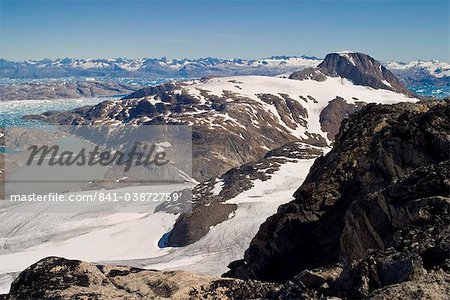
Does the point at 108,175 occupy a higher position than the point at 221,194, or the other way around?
the point at 221,194

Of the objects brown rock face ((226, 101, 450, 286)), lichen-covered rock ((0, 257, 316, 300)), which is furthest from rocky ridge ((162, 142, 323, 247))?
lichen-covered rock ((0, 257, 316, 300))

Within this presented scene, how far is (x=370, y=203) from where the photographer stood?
19266mm

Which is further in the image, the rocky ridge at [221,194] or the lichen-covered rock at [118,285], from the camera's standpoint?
the rocky ridge at [221,194]

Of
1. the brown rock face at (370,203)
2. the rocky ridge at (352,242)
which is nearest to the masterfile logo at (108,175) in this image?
the brown rock face at (370,203)

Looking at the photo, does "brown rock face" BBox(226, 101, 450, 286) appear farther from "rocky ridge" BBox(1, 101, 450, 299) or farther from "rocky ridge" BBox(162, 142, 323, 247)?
"rocky ridge" BBox(162, 142, 323, 247)

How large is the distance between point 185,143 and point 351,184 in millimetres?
169025

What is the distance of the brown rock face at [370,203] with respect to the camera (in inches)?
599

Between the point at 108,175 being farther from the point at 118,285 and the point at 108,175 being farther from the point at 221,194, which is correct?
the point at 118,285

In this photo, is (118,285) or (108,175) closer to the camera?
(118,285)

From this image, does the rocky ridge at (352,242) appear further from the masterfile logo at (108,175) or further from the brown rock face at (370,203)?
the masterfile logo at (108,175)

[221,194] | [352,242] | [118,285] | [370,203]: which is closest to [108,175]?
[221,194]

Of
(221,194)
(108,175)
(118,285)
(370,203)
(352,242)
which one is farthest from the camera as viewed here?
(108,175)

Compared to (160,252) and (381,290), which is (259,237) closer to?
(381,290)

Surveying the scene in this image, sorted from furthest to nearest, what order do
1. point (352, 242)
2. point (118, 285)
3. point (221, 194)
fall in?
point (221, 194), point (352, 242), point (118, 285)
